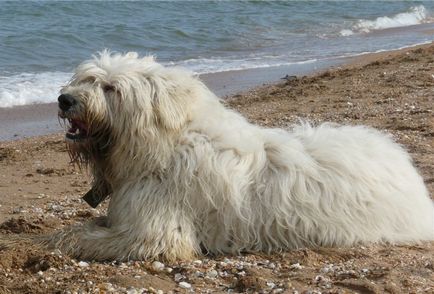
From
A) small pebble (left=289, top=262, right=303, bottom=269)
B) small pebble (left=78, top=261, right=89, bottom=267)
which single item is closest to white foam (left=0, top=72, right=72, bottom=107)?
small pebble (left=78, top=261, right=89, bottom=267)

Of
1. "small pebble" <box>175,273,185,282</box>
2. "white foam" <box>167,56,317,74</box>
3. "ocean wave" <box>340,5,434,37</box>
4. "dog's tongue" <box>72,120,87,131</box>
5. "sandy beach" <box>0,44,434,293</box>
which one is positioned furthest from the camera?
"ocean wave" <box>340,5,434,37</box>

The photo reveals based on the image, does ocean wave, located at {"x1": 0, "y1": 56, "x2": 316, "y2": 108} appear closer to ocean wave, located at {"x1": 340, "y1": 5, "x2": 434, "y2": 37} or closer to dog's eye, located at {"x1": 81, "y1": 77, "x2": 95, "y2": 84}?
dog's eye, located at {"x1": 81, "y1": 77, "x2": 95, "y2": 84}

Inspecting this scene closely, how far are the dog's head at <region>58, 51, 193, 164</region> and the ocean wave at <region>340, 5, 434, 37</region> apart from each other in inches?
719

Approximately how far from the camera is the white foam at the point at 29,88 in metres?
11.4

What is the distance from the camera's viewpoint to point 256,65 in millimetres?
15445

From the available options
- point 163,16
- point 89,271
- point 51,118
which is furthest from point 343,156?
point 163,16

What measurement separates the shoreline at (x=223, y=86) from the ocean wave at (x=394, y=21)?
18.8ft

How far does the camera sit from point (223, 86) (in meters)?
12.8

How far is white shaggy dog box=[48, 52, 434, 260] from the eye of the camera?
4555 millimetres

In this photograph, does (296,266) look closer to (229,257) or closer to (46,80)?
(229,257)

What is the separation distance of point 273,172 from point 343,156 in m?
0.49

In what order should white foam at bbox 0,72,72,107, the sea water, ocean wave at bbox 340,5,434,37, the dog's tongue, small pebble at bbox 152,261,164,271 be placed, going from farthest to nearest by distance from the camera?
ocean wave at bbox 340,5,434,37
the sea water
white foam at bbox 0,72,72,107
the dog's tongue
small pebble at bbox 152,261,164,271

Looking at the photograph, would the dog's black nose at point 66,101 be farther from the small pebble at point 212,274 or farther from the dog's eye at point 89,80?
the small pebble at point 212,274

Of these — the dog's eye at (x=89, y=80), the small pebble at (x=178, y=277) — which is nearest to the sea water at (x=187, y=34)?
the dog's eye at (x=89, y=80)
